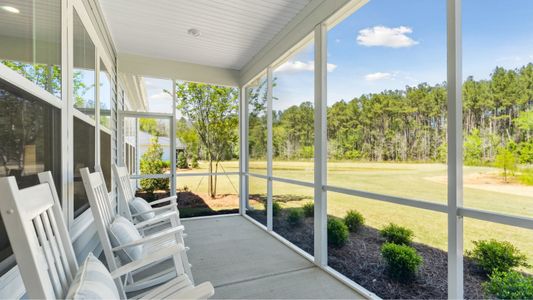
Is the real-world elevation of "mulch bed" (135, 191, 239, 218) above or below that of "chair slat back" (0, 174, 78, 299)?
below

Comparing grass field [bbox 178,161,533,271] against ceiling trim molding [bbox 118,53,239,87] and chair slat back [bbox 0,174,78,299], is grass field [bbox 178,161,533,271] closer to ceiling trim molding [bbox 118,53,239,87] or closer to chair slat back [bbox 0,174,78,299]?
chair slat back [bbox 0,174,78,299]

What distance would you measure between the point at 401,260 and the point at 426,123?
1184 mm

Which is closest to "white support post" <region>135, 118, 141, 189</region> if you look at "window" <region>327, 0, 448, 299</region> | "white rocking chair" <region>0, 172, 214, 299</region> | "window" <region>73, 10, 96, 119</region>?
"window" <region>73, 10, 96, 119</region>

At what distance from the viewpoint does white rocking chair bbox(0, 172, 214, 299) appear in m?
0.82

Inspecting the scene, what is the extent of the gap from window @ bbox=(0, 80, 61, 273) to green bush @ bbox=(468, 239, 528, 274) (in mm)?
2510

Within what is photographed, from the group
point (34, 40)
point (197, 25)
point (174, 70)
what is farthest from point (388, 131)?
point (174, 70)

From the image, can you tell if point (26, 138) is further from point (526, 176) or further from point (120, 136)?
point (120, 136)

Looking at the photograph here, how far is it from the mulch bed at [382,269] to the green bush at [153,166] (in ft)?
9.40

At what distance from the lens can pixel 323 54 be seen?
9.97 ft

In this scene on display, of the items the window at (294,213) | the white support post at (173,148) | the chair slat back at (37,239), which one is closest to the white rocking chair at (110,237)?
the chair slat back at (37,239)

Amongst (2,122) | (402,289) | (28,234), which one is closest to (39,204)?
(28,234)

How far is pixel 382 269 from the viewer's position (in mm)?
2484

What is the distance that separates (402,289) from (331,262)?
845mm

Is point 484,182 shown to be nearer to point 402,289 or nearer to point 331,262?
point 402,289
